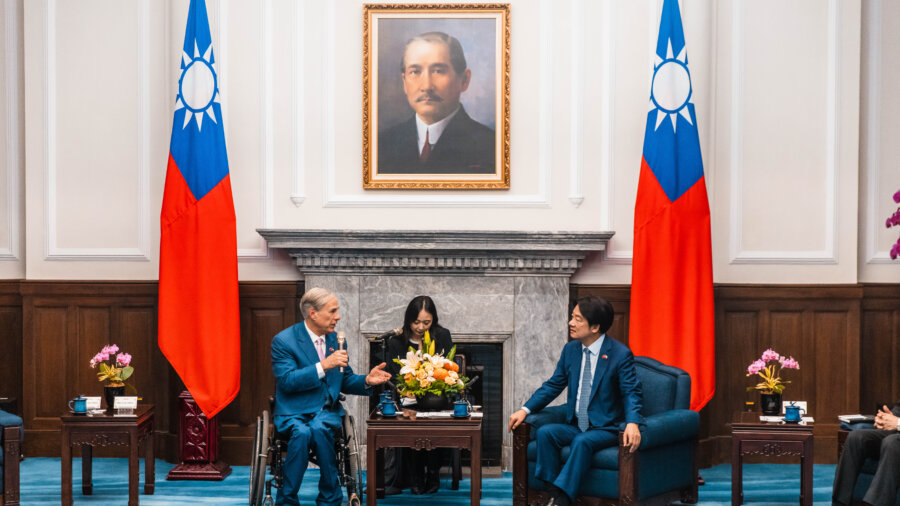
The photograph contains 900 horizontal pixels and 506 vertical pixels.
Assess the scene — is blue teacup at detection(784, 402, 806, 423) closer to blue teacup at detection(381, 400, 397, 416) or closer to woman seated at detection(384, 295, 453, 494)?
woman seated at detection(384, 295, 453, 494)

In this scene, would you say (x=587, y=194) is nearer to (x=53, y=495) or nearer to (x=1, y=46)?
(x=53, y=495)

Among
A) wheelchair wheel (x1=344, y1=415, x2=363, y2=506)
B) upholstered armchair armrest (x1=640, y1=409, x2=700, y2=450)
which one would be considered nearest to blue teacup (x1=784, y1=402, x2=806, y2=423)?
upholstered armchair armrest (x1=640, y1=409, x2=700, y2=450)

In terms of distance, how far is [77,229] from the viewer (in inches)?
284

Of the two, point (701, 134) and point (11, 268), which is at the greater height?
point (701, 134)

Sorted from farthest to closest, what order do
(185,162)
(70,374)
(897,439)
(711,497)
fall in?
1. (70,374)
2. (185,162)
3. (711,497)
4. (897,439)

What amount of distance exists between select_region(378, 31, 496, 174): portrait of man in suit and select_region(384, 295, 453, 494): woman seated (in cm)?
132

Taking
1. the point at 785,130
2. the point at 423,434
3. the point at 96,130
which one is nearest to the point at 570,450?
the point at 423,434

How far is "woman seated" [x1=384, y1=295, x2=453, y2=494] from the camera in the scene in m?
6.11

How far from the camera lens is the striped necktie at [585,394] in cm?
538

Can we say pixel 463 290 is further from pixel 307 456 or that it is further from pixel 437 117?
pixel 307 456

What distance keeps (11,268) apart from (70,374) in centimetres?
102

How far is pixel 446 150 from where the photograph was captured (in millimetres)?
7086

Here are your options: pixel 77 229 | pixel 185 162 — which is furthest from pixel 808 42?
pixel 77 229

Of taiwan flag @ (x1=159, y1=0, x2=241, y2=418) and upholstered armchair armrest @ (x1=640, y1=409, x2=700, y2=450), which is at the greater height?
taiwan flag @ (x1=159, y1=0, x2=241, y2=418)
